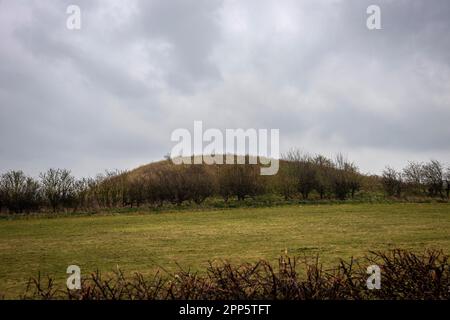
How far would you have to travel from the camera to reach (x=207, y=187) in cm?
3900

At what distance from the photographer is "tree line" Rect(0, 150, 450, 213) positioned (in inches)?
1453

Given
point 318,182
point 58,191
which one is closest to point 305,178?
point 318,182

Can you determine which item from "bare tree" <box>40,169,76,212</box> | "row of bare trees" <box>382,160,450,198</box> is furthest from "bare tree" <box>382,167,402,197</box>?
"bare tree" <box>40,169,76,212</box>

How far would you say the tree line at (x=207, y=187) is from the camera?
1453 inches

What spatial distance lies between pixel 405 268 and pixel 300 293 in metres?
1.11

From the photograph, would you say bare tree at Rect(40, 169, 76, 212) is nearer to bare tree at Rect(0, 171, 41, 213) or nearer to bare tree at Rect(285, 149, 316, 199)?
bare tree at Rect(0, 171, 41, 213)

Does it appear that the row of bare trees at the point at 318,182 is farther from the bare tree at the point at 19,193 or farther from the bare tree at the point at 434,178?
the bare tree at the point at 19,193

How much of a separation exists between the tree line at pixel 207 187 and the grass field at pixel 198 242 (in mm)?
14710

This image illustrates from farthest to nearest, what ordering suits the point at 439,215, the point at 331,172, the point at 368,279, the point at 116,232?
the point at 331,172
the point at 439,215
the point at 116,232
the point at 368,279

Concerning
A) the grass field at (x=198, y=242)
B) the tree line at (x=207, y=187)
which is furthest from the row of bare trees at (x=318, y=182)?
the grass field at (x=198, y=242)

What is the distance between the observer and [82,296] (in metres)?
3.31

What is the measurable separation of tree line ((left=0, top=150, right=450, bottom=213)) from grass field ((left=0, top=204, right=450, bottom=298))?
48.3ft
